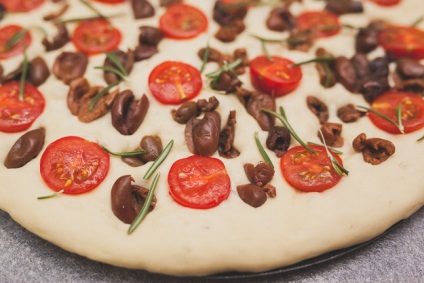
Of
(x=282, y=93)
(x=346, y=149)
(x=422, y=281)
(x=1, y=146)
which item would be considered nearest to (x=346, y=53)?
(x=282, y=93)

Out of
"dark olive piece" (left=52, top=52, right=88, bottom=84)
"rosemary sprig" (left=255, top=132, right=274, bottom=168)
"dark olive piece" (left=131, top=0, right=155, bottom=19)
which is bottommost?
"rosemary sprig" (left=255, top=132, right=274, bottom=168)

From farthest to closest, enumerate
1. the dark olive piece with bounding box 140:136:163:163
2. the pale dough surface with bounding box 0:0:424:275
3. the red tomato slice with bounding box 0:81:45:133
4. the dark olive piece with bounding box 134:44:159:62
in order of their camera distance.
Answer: the dark olive piece with bounding box 134:44:159:62
the red tomato slice with bounding box 0:81:45:133
the dark olive piece with bounding box 140:136:163:163
the pale dough surface with bounding box 0:0:424:275

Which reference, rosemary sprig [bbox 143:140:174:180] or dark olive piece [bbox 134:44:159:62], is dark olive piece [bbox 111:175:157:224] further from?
dark olive piece [bbox 134:44:159:62]

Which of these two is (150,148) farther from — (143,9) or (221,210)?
(143,9)

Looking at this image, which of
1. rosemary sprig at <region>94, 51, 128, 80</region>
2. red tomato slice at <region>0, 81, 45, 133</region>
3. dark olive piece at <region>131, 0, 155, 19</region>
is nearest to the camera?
red tomato slice at <region>0, 81, 45, 133</region>

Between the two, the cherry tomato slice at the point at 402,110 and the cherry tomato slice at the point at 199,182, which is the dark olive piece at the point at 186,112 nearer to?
the cherry tomato slice at the point at 199,182

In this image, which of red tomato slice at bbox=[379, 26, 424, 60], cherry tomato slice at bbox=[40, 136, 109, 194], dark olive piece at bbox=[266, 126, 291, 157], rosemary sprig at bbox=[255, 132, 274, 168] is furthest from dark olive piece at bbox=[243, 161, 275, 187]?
red tomato slice at bbox=[379, 26, 424, 60]

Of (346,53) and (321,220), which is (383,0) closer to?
(346,53)
